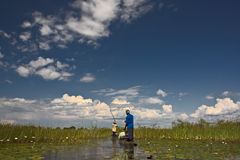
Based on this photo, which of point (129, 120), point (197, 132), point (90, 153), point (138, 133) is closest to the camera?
point (90, 153)

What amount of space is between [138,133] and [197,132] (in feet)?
18.6

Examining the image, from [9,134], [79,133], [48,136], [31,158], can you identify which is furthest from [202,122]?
[31,158]

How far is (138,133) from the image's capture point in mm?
31859

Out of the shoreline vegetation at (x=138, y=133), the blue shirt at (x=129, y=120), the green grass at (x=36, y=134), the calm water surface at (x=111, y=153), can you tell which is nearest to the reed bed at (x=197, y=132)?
the shoreline vegetation at (x=138, y=133)

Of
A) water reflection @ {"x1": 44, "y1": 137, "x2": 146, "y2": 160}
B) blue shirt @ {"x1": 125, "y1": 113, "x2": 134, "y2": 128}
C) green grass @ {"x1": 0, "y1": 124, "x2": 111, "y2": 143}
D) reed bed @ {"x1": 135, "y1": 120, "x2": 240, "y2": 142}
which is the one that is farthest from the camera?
reed bed @ {"x1": 135, "y1": 120, "x2": 240, "y2": 142}

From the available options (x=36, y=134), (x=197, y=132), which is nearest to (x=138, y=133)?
(x=197, y=132)

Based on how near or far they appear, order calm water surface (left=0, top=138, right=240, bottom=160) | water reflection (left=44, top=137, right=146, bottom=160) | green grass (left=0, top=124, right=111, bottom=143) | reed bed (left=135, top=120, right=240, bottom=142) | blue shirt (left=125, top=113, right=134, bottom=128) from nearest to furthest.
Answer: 1. calm water surface (left=0, top=138, right=240, bottom=160)
2. water reflection (left=44, top=137, right=146, bottom=160)
3. green grass (left=0, top=124, right=111, bottom=143)
4. blue shirt (left=125, top=113, right=134, bottom=128)
5. reed bed (left=135, top=120, right=240, bottom=142)

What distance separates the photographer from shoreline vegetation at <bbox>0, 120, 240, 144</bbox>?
23.6 metres

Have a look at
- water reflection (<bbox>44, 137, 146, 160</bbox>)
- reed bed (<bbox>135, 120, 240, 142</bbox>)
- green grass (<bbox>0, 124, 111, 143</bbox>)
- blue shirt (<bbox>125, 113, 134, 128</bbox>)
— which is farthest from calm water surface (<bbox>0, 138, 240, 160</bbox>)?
reed bed (<bbox>135, 120, 240, 142</bbox>)

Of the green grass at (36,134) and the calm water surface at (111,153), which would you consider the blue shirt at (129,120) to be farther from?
the calm water surface at (111,153)

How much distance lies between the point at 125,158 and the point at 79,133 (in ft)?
49.8

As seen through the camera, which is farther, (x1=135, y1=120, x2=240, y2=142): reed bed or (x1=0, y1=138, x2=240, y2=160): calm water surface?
(x1=135, y1=120, x2=240, y2=142): reed bed

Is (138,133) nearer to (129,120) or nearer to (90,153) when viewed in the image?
(129,120)

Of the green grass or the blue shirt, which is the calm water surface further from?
the blue shirt
